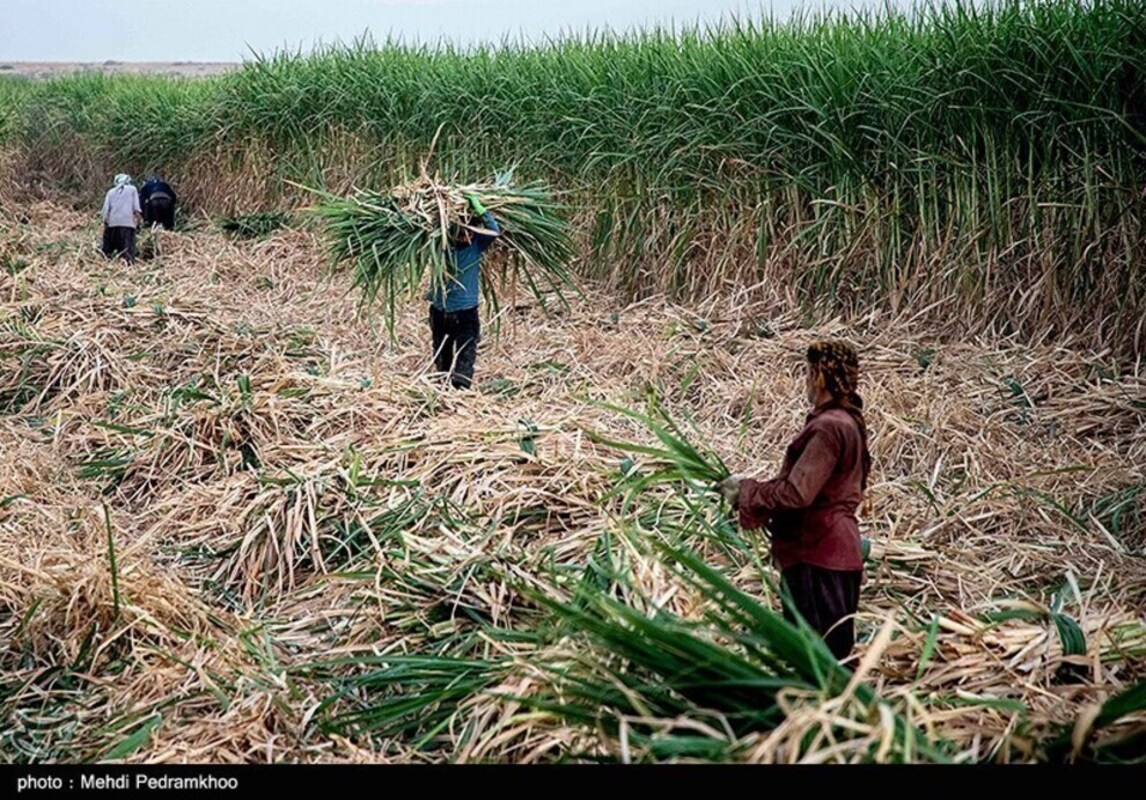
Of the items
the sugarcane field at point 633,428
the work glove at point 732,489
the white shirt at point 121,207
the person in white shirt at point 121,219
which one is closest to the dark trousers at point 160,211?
the sugarcane field at point 633,428

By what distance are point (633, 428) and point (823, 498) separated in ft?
8.89

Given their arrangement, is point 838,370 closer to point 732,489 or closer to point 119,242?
point 732,489

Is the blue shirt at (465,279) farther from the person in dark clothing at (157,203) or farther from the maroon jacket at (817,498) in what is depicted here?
the person in dark clothing at (157,203)

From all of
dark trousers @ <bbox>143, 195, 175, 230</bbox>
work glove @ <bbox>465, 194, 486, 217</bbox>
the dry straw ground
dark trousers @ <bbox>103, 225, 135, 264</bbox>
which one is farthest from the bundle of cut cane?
dark trousers @ <bbox>143, 195, 175, 230</bbox>

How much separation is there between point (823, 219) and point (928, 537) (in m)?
4.31

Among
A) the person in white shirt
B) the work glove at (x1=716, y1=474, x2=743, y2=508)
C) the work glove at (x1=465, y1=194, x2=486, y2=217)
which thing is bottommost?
the work glove at (x1=716, y1=474, x2=743, y2=508)

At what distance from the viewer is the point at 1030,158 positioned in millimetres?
7730

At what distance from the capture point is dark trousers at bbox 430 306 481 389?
23.0ft

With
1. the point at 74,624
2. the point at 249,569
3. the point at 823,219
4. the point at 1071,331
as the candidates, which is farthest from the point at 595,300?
the point at 74,624

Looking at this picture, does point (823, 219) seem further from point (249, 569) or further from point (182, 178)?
point (182, 178)

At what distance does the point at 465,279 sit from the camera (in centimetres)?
690

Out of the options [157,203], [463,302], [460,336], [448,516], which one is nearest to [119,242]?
[157,203]

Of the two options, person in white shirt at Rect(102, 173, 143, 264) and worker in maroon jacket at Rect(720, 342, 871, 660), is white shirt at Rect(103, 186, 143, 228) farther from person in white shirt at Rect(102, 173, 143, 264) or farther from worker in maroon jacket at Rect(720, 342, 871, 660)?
worker in maroon jacket at Rect(720, 342, 871, 660)

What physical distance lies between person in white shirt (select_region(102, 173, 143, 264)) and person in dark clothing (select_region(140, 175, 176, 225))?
5.15 feet
